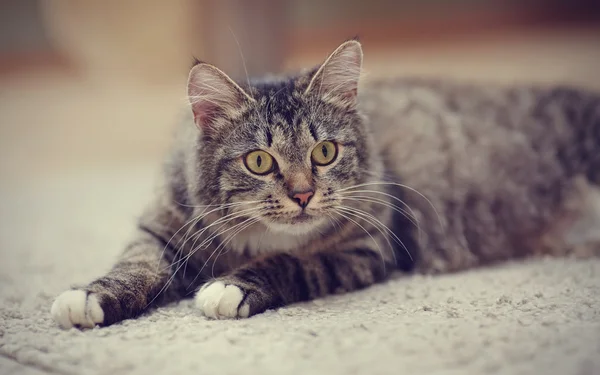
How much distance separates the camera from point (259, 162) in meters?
1.35

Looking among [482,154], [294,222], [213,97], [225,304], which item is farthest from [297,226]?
[482,154]

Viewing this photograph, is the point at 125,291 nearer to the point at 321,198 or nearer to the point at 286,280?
the point at 286,280

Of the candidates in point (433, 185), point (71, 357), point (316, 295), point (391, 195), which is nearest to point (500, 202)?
point (433, 185)

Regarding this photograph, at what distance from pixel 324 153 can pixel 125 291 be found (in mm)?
548

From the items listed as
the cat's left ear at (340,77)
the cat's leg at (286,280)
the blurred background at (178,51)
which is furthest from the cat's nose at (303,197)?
the blurred background at (178,51)

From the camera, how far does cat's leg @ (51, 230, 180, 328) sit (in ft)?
3.79

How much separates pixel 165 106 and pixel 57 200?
62.5 inches

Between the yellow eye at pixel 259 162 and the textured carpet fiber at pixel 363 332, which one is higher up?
the yellow eye at pixel 259 162

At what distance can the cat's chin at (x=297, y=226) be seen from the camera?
1.34 m

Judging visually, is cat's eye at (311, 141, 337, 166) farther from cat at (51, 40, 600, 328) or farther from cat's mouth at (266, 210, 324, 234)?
cat's mouth at (266, 210, 324, 234)

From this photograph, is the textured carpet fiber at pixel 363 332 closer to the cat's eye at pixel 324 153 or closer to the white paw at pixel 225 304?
the white paw at pixel 225 304

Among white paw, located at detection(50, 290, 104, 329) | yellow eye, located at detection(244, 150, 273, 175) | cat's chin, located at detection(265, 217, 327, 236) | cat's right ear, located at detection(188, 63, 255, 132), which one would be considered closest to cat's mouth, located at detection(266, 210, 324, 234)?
cat's chin, located at detection(265, 217, 327, 236)

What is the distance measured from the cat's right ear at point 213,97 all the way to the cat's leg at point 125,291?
0.34 meters

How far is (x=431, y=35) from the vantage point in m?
5.18
